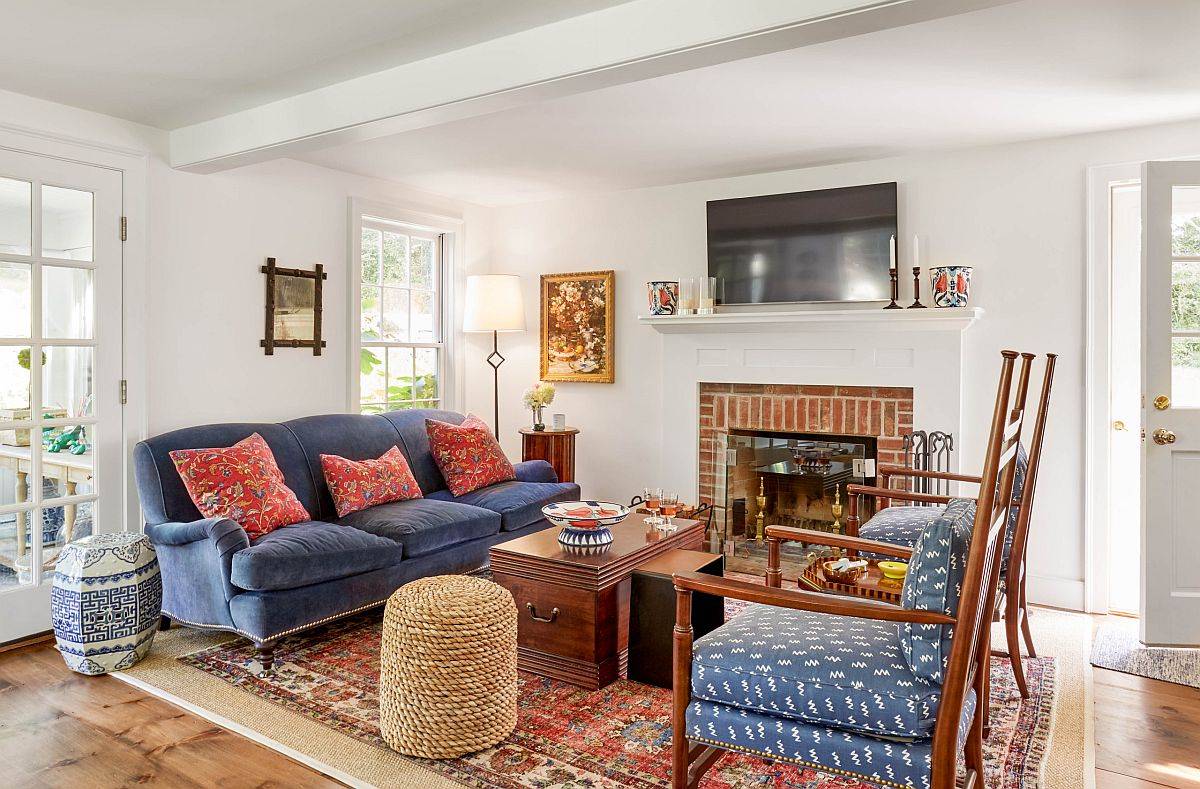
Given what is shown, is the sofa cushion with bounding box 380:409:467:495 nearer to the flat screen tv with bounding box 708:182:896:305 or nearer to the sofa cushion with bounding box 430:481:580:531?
the sofa cushion with bounding box 430:481:580:531

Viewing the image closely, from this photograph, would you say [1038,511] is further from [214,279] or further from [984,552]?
[214,279]

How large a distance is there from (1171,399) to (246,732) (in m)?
3.77

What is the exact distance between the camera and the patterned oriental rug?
7.61 ft

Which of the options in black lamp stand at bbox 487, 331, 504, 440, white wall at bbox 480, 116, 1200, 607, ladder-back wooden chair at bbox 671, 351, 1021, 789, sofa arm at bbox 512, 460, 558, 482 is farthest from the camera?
black lamp stand at bbox 487, 331, 504, 440

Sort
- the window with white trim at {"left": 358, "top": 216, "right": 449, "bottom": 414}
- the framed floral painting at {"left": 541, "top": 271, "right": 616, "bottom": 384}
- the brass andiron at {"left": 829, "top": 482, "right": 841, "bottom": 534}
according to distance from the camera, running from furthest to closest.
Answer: the framed floral painting at {"left": 541, "top": 271, "right": 616, "bottom": 384} → the window with white trim at {"left": 358, "top": 216, "right": 449, "bottom": 414} → the brass andiron at {"left": 829, "top": 482, "right": 841, "bottom": 534}

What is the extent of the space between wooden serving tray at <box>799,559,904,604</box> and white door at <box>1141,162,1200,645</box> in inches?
54.4

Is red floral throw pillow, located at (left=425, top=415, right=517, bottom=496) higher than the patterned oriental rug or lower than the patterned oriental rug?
higher

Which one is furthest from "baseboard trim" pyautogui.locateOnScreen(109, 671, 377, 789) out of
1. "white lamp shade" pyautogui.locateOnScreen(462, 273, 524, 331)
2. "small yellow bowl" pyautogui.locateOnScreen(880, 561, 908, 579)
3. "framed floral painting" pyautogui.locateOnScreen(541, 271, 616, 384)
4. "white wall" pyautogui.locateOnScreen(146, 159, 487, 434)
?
"framed floral painting" pyautogui.locateOnScreen(541, 271, 616, 384)

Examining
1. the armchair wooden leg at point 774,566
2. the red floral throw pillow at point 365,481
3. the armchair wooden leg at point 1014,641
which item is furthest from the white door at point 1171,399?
the red floral throw pillow at point 365,481

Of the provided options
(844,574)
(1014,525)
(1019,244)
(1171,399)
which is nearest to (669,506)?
(844,574)

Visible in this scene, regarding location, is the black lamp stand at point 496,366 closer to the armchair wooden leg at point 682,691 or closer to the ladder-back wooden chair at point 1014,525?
the ladder-back wooden chair at point 1014,525

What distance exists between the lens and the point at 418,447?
184 inches

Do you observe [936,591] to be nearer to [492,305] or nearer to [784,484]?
[784,484]

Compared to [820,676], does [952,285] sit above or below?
above
